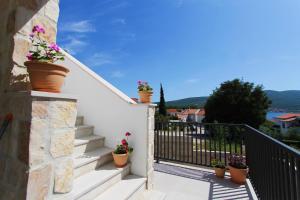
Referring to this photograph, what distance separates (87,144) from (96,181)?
714mm

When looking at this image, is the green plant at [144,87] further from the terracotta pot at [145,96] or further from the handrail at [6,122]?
the handrail at [6,122]

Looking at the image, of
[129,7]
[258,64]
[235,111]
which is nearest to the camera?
[129,7]

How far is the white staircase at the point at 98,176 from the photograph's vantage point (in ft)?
6.27

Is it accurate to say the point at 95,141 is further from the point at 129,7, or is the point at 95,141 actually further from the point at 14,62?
the point at 129,7

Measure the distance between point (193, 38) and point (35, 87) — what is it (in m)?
8.10

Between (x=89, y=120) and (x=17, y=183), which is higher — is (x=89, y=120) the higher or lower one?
the higher one

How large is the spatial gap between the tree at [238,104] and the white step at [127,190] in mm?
15314

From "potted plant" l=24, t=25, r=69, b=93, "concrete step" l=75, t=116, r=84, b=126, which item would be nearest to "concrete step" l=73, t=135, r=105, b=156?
"concrete step" l=75, t=116, r=84, b=126

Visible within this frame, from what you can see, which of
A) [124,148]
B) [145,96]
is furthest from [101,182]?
[145,96]

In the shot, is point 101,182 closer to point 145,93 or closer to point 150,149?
point 150,149

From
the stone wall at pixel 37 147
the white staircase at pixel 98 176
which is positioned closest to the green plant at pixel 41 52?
the stone wall at pixel 37 147

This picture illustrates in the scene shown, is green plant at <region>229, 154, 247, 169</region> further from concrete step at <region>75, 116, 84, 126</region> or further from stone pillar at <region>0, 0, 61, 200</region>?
stone pillar at <region>0, 0, 61, 200</region>

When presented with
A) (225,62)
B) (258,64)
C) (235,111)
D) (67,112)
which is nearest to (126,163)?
(67,112)

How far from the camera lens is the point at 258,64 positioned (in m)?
22.8
